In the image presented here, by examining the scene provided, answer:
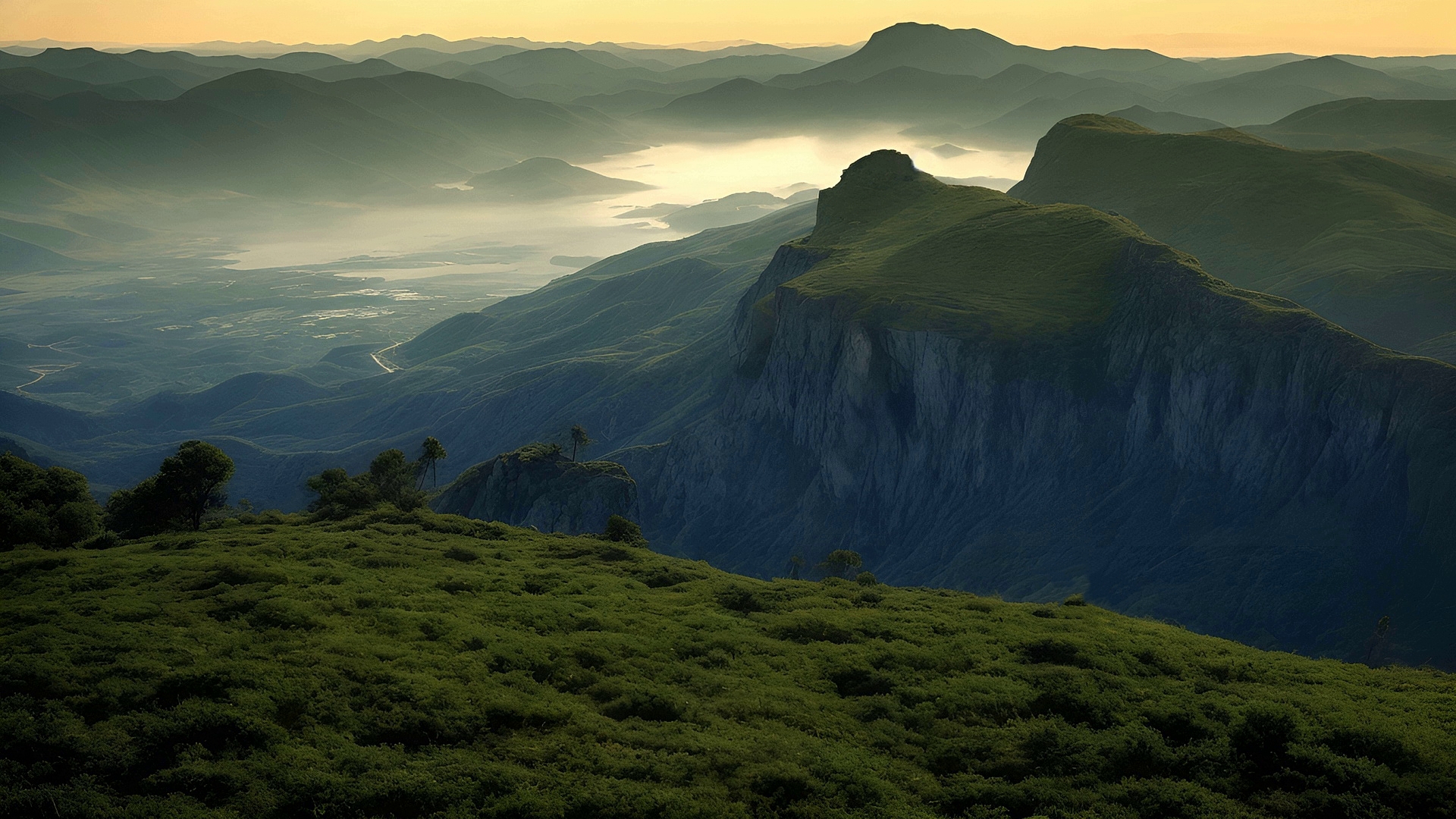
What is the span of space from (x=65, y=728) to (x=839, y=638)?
3442cm

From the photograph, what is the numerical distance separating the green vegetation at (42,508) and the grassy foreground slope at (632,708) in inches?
556

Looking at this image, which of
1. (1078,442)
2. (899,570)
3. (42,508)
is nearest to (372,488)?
(42,508)

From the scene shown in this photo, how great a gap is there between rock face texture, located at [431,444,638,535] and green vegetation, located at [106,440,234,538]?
57.3m

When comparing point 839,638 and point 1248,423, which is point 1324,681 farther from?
point 1248,423

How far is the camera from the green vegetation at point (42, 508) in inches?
2554

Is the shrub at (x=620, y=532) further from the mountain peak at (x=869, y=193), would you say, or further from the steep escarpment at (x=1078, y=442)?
the mountain peak at (x=869, y=193)

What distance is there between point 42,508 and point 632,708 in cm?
5613

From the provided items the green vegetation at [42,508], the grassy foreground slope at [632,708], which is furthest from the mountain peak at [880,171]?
the green vegetation at [42,508]

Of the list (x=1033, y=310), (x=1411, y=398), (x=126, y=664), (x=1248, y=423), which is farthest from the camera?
(x=1033, y=310)

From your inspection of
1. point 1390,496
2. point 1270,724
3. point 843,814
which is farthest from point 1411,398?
point 843,814

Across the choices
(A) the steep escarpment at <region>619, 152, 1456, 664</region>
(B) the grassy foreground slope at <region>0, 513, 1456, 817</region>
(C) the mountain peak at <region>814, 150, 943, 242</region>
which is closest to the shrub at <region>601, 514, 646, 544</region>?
(B) the grassy foreground slope at <region>0, 513, 1456, 817</region>

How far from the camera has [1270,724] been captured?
3450cm

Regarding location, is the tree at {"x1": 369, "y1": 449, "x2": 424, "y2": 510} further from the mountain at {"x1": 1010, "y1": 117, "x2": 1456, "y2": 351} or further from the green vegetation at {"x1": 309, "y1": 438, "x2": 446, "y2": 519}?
the mountain at {"x1": 1010, "y1": 117, "x2": 1456, "y2": 351}

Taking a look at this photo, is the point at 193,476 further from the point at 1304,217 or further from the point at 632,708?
the point at 1304,217
